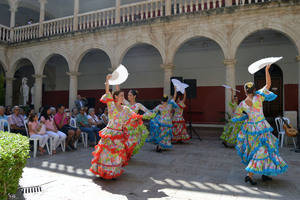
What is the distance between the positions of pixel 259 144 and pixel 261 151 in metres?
0.11

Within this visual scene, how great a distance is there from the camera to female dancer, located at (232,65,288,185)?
3453 mm

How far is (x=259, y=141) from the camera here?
11.7 ft

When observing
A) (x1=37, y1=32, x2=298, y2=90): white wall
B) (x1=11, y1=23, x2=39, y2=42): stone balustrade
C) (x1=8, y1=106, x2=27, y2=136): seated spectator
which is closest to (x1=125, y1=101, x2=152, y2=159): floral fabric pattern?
(x1=8, y1=106, x2=27, y2=136): seated spectator

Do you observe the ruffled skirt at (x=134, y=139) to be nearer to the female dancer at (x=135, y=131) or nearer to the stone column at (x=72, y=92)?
the female dancer at (x=135, y=131)

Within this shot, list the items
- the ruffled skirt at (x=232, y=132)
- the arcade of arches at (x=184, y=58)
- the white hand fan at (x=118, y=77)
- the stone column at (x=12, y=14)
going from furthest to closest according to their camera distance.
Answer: the stone column at (x=12, y=14), the arcade of arches at (x=184, y=58), the ruffled skirt at (x=232, y=132), the white hand fan at (x=118, y=77)

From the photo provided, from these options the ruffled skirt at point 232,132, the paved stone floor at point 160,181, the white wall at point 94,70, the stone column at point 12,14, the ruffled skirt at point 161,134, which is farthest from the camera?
the white wall at point 94,70

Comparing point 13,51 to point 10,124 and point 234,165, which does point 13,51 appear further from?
point 234,165

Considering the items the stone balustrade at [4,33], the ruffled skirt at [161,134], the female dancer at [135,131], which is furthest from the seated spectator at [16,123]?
the stone balustrade at [4,33]

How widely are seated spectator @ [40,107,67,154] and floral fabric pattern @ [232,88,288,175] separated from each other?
187 inches

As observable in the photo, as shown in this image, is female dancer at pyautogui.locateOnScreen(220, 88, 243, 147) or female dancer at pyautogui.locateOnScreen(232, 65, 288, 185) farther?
female dancer at pyautogui.locateOnScreen(220, 88, 243, 147)

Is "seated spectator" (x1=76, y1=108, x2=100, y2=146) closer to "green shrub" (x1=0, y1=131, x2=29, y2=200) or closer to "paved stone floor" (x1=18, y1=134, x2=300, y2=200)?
"paved stone floor" (x1=18, y1=134, x2=300, y2=200)

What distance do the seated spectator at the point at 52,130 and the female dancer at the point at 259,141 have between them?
4.69 meters

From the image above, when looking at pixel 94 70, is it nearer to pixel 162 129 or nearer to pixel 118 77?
pixel 162 129

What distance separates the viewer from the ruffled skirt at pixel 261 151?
3.44 meters
